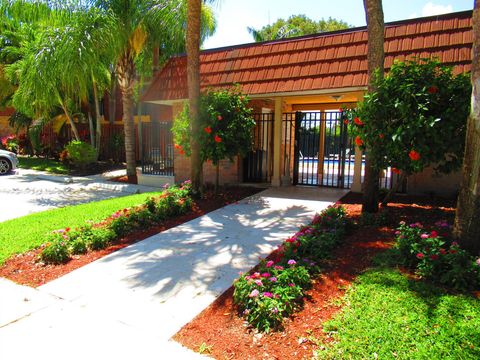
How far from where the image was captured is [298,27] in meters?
29.5

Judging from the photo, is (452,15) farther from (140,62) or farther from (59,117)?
(59,117)

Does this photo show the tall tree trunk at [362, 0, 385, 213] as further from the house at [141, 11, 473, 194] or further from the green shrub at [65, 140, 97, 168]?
the green shrub at [65, 140, 97, 168]

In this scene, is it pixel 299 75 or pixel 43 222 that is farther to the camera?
pixel 299 75

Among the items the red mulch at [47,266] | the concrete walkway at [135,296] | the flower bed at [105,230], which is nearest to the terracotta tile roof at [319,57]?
the flower bed at [105,230]

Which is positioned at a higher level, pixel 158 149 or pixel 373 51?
pixel 373 51

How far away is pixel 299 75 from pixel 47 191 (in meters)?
8.47

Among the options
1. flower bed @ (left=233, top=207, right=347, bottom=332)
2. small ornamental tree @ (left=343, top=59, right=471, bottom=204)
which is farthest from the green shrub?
small ornamental tree @ (left=343, top=59, right=471, bottom=204)

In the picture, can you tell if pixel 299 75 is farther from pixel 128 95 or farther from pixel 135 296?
pixel 135 296

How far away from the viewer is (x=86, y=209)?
27.7 ft

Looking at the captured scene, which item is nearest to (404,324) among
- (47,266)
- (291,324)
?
(291,324)

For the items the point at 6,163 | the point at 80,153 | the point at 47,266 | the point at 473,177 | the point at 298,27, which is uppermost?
the point at 298,27

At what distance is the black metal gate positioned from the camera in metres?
11.2

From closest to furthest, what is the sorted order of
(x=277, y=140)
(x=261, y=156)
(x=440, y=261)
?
(x=440, y=261) → (x=277, y=140) → (x=261, y=156)

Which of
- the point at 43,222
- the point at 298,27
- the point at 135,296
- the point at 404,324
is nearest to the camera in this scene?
the point at 404,324
